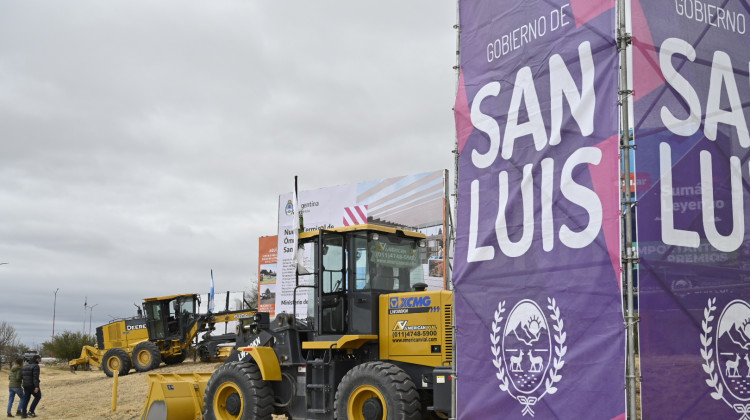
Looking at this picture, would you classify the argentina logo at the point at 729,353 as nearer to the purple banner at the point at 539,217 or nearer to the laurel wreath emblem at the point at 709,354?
the laurel wreath emblem at the point at 709,354

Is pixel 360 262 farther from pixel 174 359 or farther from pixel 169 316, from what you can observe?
pixel 174 359

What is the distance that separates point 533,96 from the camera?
8.01 m

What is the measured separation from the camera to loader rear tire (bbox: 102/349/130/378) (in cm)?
2816

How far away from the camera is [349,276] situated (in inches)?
471

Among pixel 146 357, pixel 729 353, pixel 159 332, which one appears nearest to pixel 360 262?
pixel 729 353

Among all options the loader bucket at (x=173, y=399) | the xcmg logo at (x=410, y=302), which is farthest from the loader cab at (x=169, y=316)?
the xcmg logo at (x=410, y=302)

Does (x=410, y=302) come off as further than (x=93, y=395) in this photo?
No

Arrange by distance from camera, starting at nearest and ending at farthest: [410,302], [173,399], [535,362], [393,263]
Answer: [535,362] → [410,302] → [393,263] → [173,399]

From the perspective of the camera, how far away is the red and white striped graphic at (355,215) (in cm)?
2231

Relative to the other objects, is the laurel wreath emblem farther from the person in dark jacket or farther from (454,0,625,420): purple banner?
the person in dark jacket

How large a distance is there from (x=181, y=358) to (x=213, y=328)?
209 cm

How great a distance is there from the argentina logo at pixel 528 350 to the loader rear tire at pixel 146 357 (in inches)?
873

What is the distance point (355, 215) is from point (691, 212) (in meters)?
15.6

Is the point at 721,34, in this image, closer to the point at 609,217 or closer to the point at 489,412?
the point at 609,217
